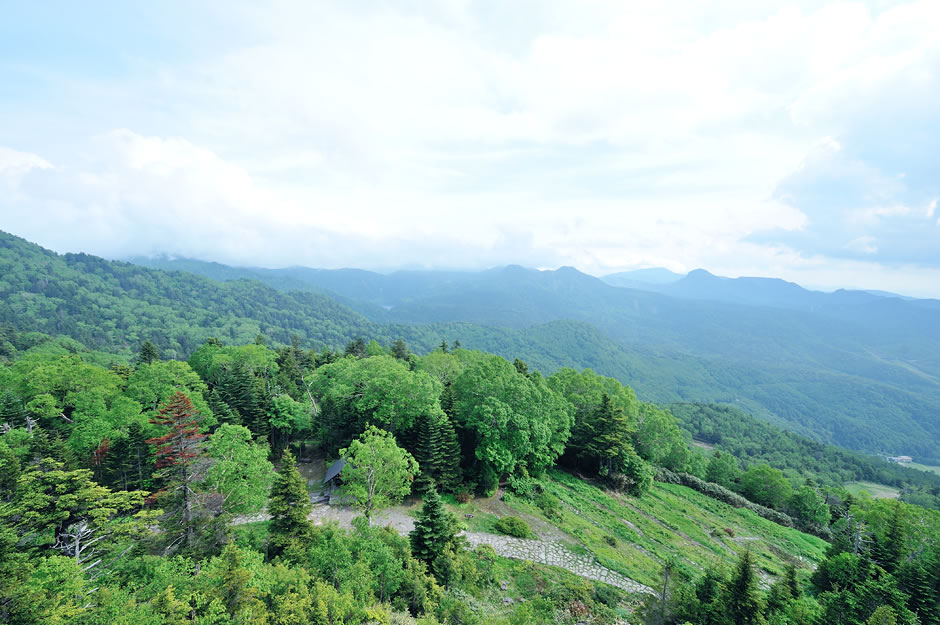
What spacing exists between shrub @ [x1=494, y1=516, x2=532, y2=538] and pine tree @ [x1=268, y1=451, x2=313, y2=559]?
12169 mm

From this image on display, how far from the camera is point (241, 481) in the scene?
1983cm

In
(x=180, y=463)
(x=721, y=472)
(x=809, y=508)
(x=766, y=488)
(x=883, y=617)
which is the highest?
(x=180, y=463)

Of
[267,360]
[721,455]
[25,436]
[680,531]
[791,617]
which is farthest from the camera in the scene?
[721,455]

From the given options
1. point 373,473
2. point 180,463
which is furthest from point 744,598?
point 180,463

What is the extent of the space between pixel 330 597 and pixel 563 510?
68.1 ft

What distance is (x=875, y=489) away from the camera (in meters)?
101

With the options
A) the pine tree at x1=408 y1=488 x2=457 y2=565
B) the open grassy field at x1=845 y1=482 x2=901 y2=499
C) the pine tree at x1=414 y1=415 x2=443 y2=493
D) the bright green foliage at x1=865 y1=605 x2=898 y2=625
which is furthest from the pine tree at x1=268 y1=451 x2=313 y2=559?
the open grassy field at x1=845 y1=482 x2=901 y2=499

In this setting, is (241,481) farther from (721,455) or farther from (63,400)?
(721,455)

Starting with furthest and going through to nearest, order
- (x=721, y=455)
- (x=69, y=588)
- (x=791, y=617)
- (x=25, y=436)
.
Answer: (x=721, y=455), (x=25, y=436), (x=791, y=617), (x=69, y=588)

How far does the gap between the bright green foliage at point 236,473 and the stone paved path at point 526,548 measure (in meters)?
3.61

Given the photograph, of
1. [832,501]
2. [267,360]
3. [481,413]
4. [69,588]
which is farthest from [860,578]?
[267,360]

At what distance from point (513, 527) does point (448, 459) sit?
6501 mm

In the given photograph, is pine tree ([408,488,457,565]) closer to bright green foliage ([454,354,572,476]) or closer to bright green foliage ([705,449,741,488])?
bright green foliage ([454,354,572,476])

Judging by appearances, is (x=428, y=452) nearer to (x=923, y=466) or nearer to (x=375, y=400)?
(x=375, y=400)
